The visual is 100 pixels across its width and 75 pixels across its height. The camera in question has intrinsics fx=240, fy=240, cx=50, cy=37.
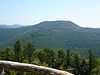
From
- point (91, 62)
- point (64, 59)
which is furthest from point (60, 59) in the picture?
point (91, 62)

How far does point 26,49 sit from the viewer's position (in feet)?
316

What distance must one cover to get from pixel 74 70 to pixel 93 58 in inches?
380

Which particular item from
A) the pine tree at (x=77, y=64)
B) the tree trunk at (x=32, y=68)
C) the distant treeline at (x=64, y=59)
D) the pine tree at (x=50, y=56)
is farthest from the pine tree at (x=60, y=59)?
the tree trunk at (x=32, y=68)

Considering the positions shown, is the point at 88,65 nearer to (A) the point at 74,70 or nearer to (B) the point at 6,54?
(A) the point at 74,70

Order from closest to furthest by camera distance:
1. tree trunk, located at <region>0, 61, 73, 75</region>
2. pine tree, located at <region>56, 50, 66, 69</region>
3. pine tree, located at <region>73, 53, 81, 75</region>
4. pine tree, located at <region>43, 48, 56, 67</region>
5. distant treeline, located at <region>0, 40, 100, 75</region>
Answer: tree trunk, located at <region>0, 61, 73, 75</region> < pine tree, located at <region>73, 53, 81, 75</region> < distant treeline, located at <region>0, 40, 100, 75</region> < pine tree, located at <region>56, 50, 66, 69</region> < pine tree, located at <region>43, 48, 56, 67</region>

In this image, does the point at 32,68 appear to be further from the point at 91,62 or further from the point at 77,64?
the point at 91,62

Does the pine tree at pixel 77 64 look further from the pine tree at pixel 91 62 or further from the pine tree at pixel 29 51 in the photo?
the pine tree at pixel 29 51

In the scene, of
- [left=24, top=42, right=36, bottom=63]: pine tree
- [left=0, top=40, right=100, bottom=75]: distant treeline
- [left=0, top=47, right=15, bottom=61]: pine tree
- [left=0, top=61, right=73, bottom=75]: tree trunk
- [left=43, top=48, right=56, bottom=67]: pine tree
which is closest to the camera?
[left=0, top=61, right=73, bottom=75]: tree trunk

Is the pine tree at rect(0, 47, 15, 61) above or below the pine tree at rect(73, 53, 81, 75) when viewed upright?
above

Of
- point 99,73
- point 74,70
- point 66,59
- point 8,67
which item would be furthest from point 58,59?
point 8,67

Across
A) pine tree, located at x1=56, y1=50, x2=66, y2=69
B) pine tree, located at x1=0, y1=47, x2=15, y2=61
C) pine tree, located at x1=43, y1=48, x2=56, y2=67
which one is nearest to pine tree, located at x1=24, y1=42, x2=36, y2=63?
pine tree, located at x1=43, y1=48, x2=56, y2=67

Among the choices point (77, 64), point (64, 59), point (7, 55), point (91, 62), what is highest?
point (7, 55)

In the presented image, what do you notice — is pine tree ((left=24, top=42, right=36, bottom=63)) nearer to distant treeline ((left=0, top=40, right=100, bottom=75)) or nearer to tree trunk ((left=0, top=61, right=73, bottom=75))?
distant treeline ((left=0, top=40, right=100, bottom=75))

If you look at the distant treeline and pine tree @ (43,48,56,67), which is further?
pine tree @ (43,48,56,67)
